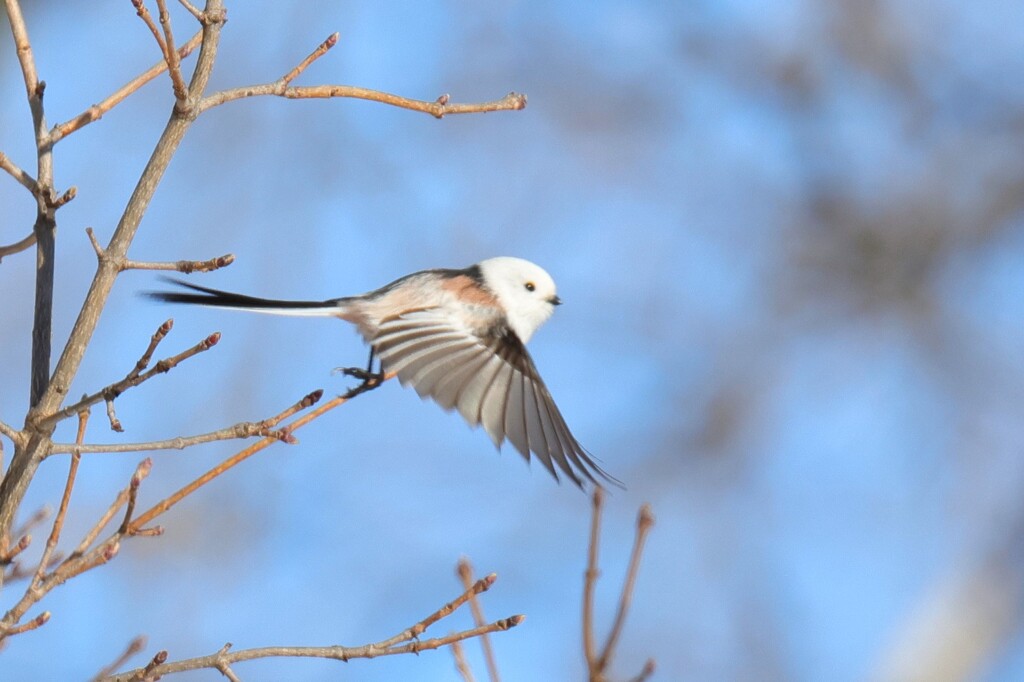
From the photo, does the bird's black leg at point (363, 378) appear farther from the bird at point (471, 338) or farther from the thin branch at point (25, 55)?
the thin branch at point (25, 55)

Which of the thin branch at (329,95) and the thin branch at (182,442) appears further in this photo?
the thin branch at (329,95)

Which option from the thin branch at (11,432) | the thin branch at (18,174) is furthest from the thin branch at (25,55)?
the thin branch at (11,432)

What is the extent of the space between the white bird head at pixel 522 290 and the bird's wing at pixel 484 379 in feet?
0.42

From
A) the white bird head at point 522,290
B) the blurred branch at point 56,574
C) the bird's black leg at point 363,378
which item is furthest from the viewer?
Result: the white bird head at point 522,290

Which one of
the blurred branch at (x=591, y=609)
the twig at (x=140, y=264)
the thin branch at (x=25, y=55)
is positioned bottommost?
the blurred branch at (x=591, y=609)

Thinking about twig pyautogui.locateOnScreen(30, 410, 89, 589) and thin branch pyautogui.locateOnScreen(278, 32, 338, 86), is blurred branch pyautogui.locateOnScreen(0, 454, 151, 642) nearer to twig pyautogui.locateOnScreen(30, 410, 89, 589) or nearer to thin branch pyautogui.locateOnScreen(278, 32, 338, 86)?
twig pyautogui.locateOnScreen(30, 410, 89, 589)

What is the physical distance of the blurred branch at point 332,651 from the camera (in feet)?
4.42

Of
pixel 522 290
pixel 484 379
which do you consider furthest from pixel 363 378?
pixel 522 290

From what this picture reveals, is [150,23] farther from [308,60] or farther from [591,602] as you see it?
[591,602]

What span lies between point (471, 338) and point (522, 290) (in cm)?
30

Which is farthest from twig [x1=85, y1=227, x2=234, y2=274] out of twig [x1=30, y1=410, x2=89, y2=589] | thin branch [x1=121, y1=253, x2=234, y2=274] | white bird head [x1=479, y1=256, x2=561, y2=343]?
white bird head [x1=479, y1=256, x2=561, y2=343]

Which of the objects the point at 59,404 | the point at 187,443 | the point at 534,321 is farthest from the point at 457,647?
the point at 534,321

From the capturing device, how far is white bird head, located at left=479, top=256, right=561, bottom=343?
104 inches

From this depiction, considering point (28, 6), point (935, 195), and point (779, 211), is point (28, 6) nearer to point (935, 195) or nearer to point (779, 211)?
point (779, 211)
